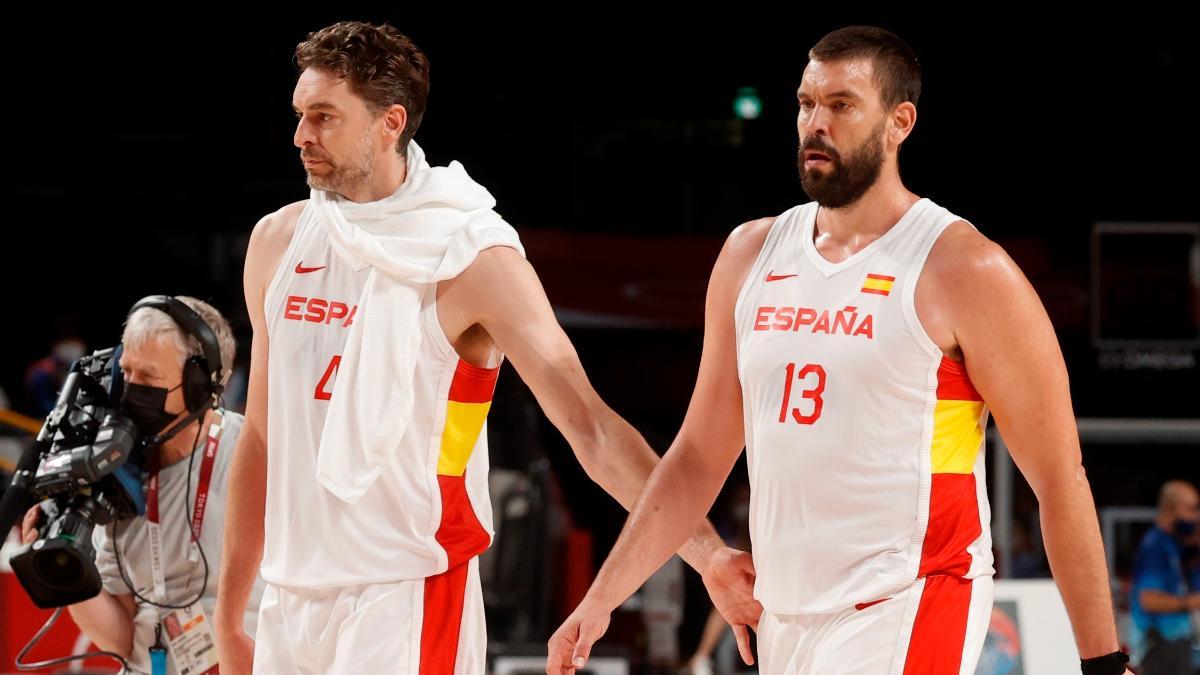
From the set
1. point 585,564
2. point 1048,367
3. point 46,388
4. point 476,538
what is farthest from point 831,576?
point 46,388

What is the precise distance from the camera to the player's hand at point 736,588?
10.6 ft

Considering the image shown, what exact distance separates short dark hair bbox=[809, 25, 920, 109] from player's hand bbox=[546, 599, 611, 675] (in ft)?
3.90

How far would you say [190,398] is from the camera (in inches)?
160

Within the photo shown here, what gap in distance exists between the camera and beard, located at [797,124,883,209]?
10.1ft

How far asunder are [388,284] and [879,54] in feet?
3.64

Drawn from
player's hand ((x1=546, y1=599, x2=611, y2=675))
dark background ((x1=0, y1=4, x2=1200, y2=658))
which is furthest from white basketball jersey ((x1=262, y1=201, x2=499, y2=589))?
dark background ((x1=0, y1=4, x2=1200, y2=658))

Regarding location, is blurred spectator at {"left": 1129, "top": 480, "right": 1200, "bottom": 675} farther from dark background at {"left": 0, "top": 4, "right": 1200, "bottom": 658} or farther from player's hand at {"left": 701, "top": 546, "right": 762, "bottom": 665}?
player's hand at {"left": 701, "top": 546, "right": 762, "bottom": 665}

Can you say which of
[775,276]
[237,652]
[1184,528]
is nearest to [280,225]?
[237,652]

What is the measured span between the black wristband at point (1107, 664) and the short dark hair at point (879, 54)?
115 centimetres

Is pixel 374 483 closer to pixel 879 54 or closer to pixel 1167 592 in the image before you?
pixel 879 54

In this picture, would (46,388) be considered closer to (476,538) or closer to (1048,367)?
(476,538)

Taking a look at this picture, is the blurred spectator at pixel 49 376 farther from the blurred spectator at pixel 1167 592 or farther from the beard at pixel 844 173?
the beard at pixel 844 173

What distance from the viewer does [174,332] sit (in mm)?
4113

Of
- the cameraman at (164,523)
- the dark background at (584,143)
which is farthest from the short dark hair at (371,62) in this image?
the dark background at (584,143)
